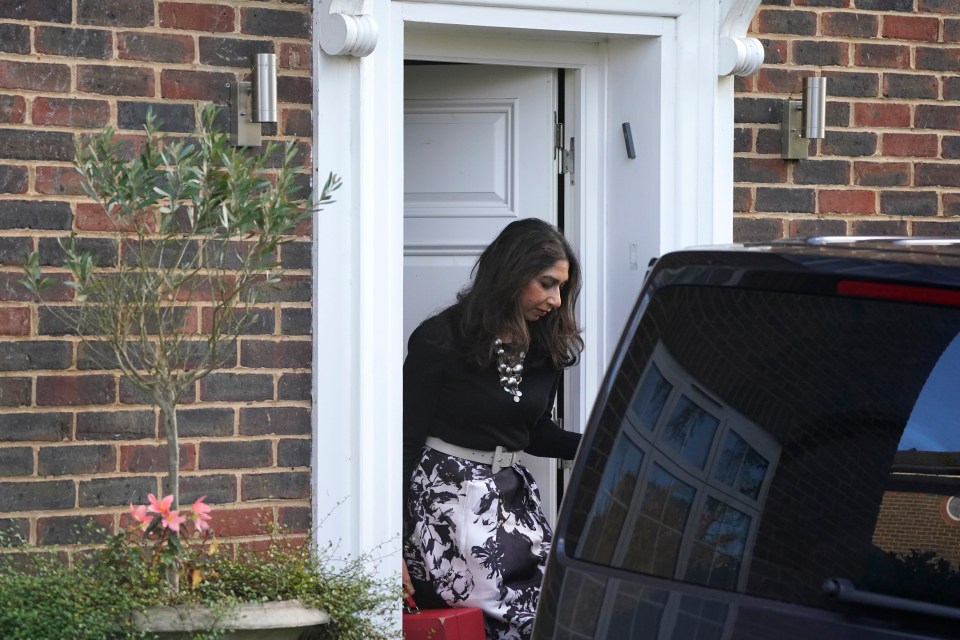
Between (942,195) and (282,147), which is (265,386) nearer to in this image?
(282,147)

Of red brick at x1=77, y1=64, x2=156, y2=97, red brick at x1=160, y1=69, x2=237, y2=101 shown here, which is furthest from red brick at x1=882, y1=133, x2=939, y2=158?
red brick at x1=77, y1=64, x2=156, y2=97

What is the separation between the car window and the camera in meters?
1.88

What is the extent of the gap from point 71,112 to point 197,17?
18.9 inches

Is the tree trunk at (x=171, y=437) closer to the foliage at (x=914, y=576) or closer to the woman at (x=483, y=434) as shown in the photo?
the woman at (x=483, y=434)

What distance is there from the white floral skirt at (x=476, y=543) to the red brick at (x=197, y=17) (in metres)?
1.48

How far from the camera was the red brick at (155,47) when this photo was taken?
4098 millimetres

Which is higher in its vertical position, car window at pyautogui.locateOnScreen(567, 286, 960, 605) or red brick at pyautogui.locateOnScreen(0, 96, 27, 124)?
red brick at pyautogui.locateOnScreen(0, 96, 27, 124)

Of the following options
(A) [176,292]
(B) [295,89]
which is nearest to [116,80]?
(B) [295,89]

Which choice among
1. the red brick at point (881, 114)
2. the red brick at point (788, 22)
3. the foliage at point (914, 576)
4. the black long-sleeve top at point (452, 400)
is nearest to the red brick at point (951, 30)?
the red brick at point (881, 114)

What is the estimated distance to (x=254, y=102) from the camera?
418 centimetres

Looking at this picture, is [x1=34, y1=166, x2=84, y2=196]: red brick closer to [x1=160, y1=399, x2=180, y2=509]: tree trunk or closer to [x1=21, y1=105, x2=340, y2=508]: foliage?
[x1=21, y1=105, x2=340, y2=508]: foliage

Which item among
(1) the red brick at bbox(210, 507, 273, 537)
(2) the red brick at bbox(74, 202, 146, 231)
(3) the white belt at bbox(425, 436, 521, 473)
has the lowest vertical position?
(1) the red brick at bbox(210, 507, 273, 537)

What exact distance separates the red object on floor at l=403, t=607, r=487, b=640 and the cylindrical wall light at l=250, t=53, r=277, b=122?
156cm

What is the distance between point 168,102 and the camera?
414 centimetres
